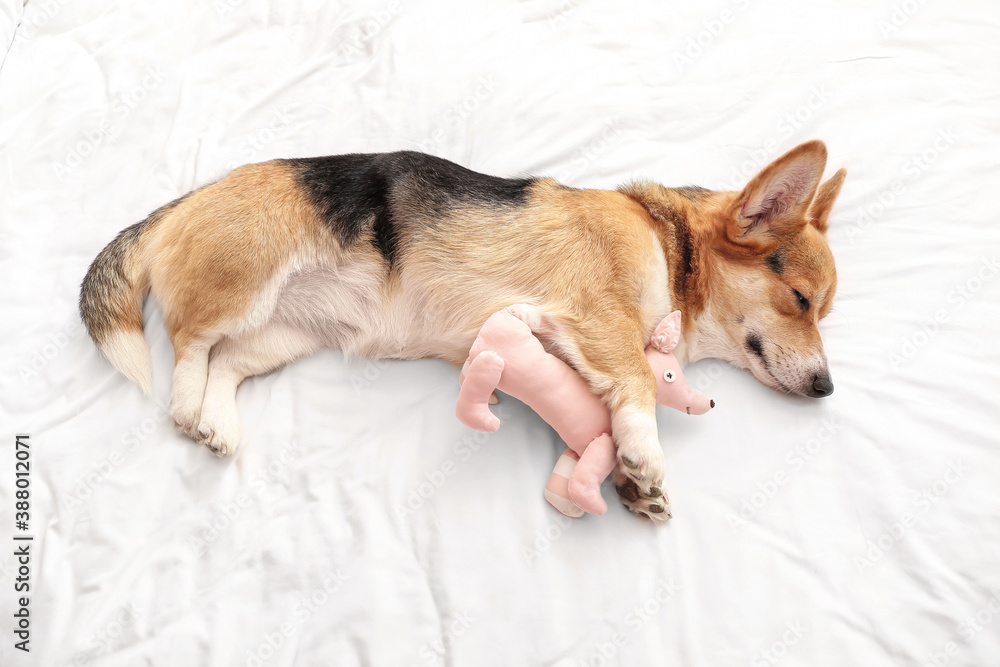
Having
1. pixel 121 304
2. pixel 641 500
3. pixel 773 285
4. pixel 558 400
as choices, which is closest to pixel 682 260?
pixel 773 285

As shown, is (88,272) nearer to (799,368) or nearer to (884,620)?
(799,368)

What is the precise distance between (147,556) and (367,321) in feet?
3.34

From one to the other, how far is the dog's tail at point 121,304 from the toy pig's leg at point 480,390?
117 cm

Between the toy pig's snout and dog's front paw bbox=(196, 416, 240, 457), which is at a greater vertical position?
the toy pig's snout

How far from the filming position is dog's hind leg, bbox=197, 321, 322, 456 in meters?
2.18

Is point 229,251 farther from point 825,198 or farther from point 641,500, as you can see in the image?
point 825,198

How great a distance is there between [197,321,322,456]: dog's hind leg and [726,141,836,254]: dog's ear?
1.64m

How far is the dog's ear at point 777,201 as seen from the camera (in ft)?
6.85

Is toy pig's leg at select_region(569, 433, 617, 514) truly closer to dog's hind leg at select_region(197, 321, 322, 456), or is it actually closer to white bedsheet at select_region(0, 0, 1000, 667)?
white bedsheet at select_region(0, 0, 1000, 667)

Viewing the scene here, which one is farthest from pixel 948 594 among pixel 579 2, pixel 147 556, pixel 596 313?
pixel 579 2

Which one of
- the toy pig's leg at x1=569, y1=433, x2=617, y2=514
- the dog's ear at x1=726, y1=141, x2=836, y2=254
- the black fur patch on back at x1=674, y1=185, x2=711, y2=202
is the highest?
the dog's ear at x1=726, y1=141, x2=836, y2=254

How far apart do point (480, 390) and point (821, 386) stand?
3.94 ft

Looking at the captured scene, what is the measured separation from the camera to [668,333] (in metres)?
2.15

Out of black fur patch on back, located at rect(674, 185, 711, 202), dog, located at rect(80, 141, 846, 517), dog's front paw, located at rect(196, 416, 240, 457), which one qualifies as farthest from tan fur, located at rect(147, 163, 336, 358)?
black fur patch on back, located at rect(674, 185, 711, 202)
